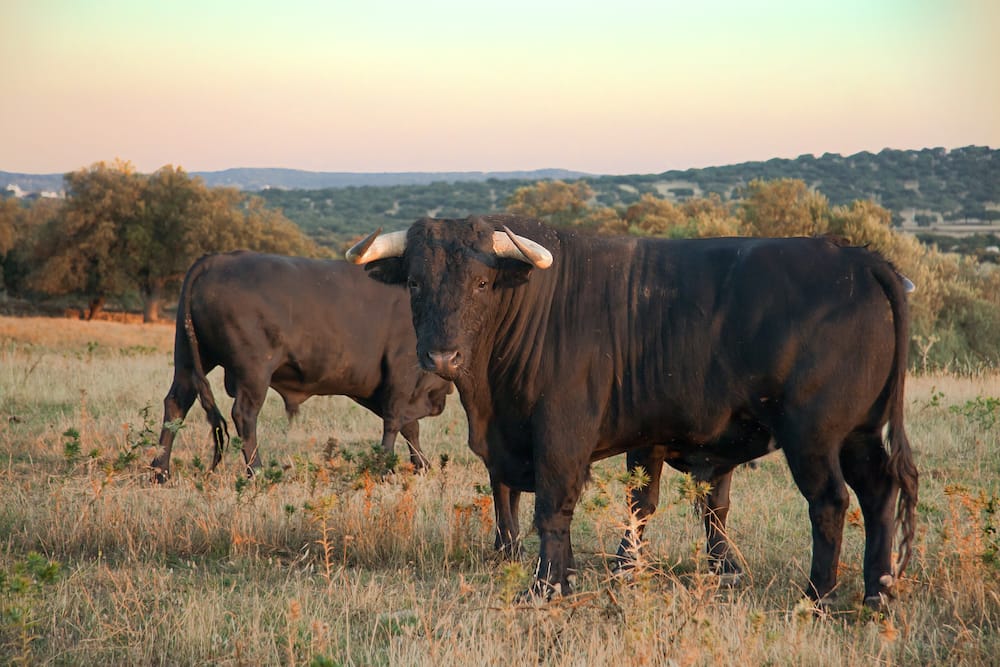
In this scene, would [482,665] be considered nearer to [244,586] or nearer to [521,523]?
[244,586]

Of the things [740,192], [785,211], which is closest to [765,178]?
[740,192]

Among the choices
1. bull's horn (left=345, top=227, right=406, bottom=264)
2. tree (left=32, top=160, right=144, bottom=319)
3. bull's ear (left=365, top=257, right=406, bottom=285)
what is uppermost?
bull's horn (left=345, top=227, right=406, bottom=264)

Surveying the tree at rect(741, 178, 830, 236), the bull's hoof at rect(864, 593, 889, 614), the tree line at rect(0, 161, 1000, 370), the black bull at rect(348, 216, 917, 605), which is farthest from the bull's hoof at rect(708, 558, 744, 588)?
the tree line at rect(0, 161, 1000, 370)

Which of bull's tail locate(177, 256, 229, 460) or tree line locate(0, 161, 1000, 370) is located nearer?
bull's tail locate(177, 256, 229, 460)

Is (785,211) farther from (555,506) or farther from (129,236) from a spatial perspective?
(129,236)

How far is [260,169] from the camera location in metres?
190

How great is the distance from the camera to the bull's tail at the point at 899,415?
5.56 metres

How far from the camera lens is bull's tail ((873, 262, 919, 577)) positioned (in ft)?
18.2

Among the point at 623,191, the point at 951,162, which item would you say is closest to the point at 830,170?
the point at 951,162

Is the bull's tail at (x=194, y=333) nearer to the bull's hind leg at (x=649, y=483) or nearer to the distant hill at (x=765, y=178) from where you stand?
the bull's hind leg at (x=649, y=483)

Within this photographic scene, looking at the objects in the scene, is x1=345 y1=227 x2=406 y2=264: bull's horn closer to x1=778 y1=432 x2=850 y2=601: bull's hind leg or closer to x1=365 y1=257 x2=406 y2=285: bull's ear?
x1=365 y1=257 x2=406 y2=285: bull's ear

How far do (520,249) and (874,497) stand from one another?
2.49 m

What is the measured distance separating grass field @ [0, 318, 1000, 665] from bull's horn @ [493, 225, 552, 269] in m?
1.27

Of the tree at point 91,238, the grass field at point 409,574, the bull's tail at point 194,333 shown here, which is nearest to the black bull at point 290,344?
the bull's tail at point 194,333
